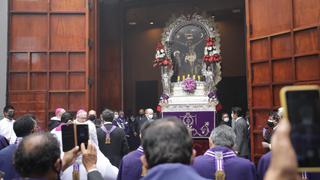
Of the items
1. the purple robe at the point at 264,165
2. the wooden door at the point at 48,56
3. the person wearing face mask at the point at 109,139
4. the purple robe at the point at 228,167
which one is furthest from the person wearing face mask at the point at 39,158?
the wooden door at the point at 48,56

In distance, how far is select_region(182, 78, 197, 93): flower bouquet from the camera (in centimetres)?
1252

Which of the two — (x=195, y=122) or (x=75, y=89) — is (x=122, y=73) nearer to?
(x=195, y=122)

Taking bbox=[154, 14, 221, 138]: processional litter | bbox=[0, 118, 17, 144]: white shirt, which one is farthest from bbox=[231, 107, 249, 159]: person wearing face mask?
bbox=[0, 118, 17, 144]: white shirt

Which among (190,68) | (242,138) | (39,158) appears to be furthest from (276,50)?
(39,158)

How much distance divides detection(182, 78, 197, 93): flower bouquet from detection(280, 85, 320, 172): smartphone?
11273 mm

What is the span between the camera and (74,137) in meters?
2.52

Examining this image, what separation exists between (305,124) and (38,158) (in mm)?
1343

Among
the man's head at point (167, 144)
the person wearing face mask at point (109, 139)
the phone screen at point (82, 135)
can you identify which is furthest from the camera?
the person wearing face mask at point (109, 139)

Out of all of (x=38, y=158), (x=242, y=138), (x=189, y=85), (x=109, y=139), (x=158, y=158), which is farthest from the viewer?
(x=189, y=85)

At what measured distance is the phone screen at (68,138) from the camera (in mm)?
2506

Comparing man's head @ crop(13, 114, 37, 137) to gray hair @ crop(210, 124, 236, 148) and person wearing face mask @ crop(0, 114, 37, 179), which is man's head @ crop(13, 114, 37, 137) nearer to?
person wearing face mask @ crop(0, 114, 37, 179)

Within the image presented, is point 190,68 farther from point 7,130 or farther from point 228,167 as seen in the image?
point 228,167

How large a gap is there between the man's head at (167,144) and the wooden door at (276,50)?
5786 mm

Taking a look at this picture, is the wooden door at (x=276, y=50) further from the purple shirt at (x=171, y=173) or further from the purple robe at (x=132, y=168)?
the purple shirt at (x=171, y=173)
